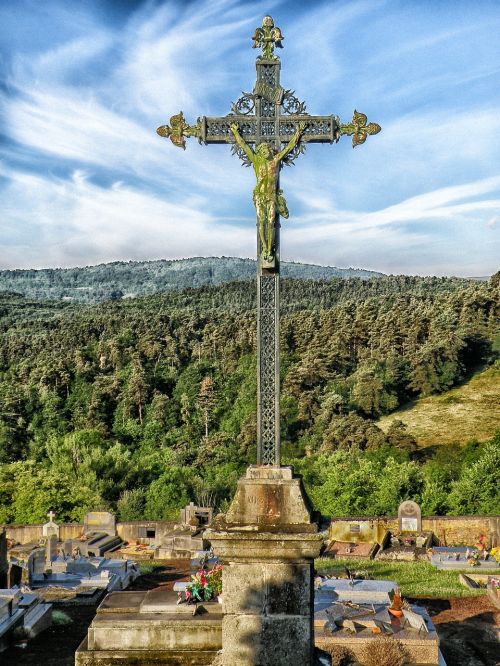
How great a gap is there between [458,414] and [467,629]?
130 feet

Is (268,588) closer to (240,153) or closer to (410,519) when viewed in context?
(240,153)

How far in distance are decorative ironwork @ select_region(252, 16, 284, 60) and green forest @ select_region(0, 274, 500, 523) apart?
85.2 ft

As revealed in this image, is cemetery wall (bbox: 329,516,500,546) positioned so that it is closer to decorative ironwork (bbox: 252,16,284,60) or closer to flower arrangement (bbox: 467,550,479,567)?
flower arrangement (bbox: 467,550,479,567)

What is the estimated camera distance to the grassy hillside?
47812 mm

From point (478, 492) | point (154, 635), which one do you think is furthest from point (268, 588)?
point (478, 492)

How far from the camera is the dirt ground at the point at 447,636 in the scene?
38.4 feet

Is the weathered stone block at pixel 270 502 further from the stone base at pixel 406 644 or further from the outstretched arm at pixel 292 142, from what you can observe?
the stone base at pixel 406 644

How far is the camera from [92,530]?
25141 mm

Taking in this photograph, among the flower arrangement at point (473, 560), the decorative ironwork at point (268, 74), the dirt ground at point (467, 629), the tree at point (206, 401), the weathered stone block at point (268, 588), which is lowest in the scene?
the tree at point (206, 401)

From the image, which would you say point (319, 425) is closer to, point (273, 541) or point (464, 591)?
point (464, 591)

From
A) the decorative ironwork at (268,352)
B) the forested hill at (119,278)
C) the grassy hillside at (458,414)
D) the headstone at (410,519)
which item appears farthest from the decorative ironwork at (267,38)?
the forested hill at (119,278)

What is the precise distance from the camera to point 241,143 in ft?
18.1

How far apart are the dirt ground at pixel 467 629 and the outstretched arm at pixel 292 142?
973 centimetres

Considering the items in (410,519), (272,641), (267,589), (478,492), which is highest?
(267,589)
